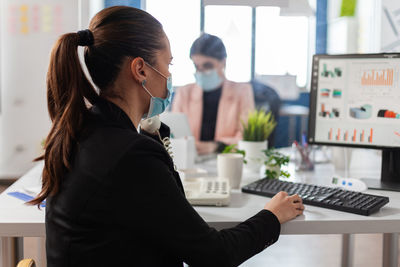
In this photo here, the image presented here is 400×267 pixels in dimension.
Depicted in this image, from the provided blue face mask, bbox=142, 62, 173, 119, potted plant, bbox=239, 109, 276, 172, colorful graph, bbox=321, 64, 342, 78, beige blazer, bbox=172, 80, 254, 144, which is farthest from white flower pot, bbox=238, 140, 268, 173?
beige blazer, bbox=172, 80, 254, 144

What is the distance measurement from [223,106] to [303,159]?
148 cm

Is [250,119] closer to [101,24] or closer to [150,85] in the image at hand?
[150,85]

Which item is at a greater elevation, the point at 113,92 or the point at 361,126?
the point at 113,92

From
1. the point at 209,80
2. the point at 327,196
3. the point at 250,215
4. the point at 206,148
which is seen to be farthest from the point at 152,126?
the point at 209,80

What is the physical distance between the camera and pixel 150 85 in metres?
1.12

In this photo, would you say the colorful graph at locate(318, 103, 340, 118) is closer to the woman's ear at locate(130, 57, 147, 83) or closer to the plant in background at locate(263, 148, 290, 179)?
the plant in background at locate(263, 148, 290, 179)

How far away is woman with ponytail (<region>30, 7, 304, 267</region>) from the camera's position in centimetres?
91

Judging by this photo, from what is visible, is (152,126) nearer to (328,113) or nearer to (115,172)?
(115,172)

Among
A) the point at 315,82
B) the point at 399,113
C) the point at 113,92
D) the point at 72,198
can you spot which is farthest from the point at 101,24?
the point at 399,113

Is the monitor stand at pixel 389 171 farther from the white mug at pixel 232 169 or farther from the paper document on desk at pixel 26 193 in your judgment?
the paper document on desk at pixel 26 193

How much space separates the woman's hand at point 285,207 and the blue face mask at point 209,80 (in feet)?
7.07

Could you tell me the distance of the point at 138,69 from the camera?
1.06m

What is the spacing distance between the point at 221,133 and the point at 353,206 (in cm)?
207

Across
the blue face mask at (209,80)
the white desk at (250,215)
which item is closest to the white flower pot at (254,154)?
the white desk at (250,215)
